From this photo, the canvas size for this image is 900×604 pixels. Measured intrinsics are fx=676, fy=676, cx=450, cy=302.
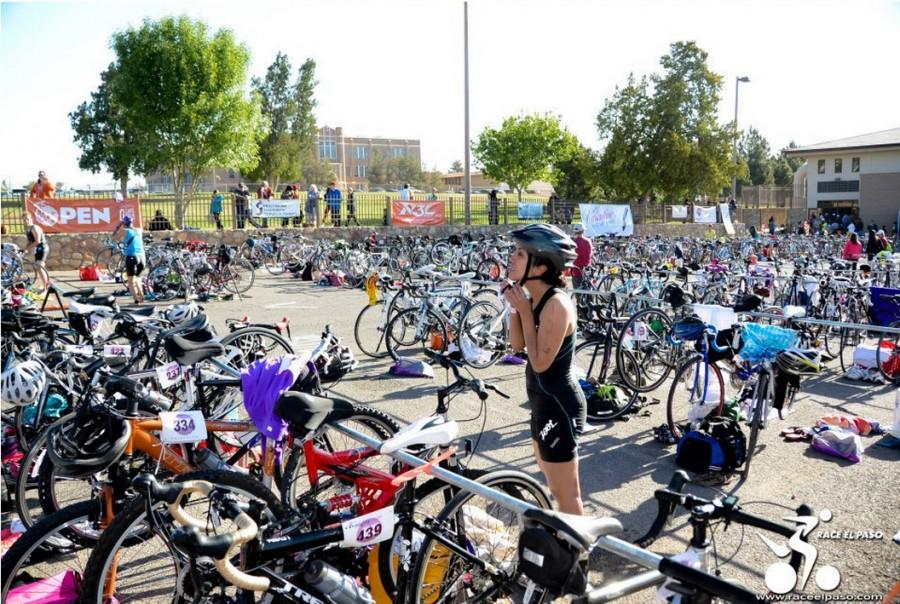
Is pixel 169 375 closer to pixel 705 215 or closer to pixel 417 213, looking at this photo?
pixel 417 213

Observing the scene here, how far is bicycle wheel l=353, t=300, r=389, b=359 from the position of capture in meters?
8.98

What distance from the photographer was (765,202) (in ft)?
163

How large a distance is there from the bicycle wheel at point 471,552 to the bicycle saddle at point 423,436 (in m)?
0.26

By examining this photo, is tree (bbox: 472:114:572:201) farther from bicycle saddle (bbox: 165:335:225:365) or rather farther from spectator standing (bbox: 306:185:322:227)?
bicycle saddle (bbox: 165:335:225:365)

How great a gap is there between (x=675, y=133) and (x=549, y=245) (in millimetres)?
34706

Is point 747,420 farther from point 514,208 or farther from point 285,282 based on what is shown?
point 514,208

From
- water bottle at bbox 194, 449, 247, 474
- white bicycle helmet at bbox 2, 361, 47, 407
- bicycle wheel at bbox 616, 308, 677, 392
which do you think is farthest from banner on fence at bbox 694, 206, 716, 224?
white bicycle helmet at bbox 2, 361, 47, 407

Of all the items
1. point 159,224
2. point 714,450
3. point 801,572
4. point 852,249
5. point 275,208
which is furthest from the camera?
point 275,208

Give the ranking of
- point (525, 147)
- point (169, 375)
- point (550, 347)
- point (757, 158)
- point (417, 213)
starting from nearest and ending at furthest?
point (550, 347), point (169, 375), point (417, 213), point (525, 147), point (757, 158)

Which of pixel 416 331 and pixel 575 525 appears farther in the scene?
pixel 416 331

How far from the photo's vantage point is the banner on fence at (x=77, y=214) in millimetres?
18141

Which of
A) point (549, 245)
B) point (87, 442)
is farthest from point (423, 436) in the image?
point (87, 442)

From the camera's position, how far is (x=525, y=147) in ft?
142

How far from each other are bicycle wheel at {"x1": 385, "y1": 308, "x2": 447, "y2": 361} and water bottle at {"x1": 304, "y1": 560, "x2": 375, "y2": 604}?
5.91 m
